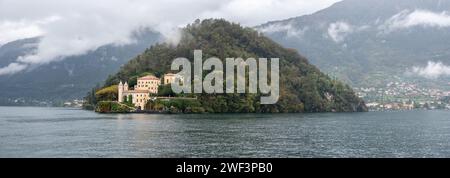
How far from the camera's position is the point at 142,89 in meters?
174

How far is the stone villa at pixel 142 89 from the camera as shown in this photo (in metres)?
166

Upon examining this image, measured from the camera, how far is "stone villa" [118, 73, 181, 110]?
544 feet

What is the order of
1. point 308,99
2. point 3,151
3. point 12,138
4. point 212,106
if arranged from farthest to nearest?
point 308,99, point 212,106, point 12,138, point 3,151

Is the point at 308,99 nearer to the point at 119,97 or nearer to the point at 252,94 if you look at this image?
the point at 252,94

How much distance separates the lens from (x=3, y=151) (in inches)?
2069

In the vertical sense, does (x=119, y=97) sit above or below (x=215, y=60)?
below
